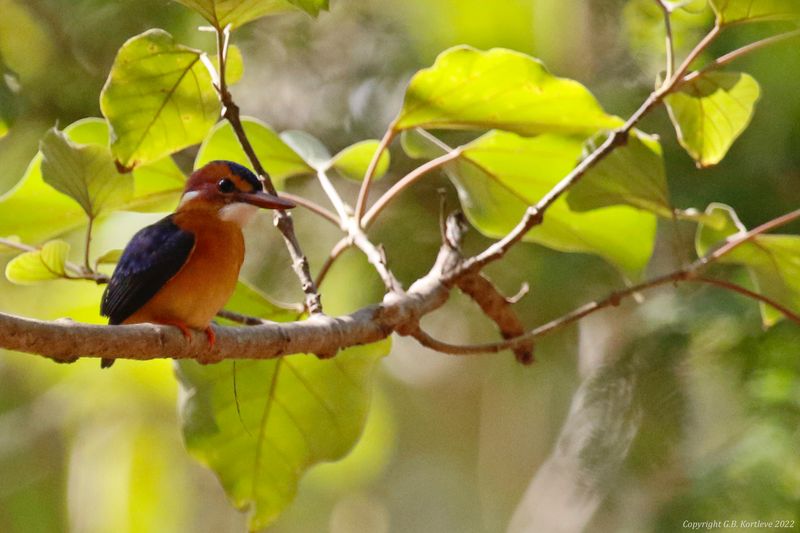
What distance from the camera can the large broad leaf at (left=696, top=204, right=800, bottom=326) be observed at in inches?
73.9

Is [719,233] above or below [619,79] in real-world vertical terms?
above

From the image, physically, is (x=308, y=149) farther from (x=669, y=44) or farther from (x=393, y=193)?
(x=669, y=44)

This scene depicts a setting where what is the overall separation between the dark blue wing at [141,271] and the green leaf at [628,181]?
0.77 metres

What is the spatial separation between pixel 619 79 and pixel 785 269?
1.40 meters

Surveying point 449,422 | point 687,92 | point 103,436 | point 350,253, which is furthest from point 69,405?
point 687,92

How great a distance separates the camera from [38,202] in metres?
1.95

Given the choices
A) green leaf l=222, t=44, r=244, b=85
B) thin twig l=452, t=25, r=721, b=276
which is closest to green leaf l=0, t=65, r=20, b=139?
green leaf l=222, t=44, r=244, b=85

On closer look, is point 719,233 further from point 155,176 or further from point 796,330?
point 155,176

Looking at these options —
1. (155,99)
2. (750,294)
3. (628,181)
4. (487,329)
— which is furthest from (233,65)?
(487,329)

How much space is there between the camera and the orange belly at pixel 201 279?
186 centimetres

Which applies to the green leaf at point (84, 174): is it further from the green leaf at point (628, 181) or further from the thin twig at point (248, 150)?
the green leaf at point (628, 181)

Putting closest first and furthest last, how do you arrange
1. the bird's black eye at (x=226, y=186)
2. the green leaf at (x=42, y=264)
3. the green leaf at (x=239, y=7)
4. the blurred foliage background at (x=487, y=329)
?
the green leaf at (x=239, y=7) → the green leaf at (x=42, y=264) → the bird's black eye at (x=226, y=186) → the blurred foliage background at (x=487, y=329)

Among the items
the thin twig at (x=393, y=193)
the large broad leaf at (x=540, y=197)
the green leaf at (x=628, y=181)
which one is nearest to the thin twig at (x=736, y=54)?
the green leaf at (x=628, y=181)

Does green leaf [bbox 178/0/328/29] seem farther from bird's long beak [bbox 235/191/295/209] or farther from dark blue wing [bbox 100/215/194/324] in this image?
dark blue wing [bbox 100/215/194/324]
